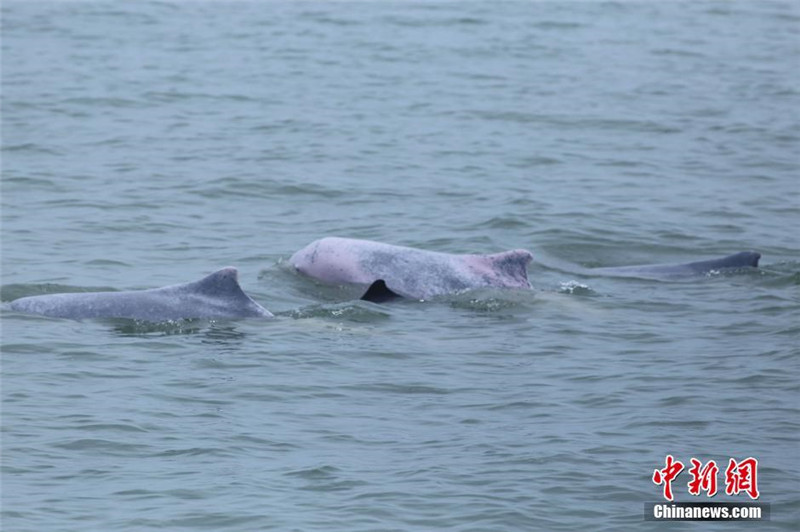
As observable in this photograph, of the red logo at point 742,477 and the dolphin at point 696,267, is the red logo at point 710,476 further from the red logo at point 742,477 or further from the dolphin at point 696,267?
the dolphin at point 696,267

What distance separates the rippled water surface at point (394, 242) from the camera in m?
9.88

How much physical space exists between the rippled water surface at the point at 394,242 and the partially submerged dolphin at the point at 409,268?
260 mm

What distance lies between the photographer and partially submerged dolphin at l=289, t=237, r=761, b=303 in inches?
567

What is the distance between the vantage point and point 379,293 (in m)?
14.0

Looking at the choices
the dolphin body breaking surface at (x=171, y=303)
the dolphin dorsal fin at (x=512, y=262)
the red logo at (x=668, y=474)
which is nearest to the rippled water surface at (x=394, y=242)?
the red logo at (x=668, y=474)

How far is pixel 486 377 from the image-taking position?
1212 cm

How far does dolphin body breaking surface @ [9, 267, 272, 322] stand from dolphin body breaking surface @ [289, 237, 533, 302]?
5.30 ft

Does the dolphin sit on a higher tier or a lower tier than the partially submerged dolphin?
lower

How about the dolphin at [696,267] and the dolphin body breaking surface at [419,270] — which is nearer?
the dolphin body breaking surface at [419,270]

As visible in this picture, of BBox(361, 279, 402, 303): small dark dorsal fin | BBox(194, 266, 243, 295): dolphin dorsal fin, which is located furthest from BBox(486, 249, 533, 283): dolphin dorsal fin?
BBox(194, 266, 243, 295): dolphin dorsal fin

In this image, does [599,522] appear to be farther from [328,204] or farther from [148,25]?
[148,25]

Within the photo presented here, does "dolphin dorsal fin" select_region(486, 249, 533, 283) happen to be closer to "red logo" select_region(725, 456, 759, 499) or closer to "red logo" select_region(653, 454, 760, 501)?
"red logo" select_region(653, 454, 760, 501)

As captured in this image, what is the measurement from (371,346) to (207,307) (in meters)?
1.53

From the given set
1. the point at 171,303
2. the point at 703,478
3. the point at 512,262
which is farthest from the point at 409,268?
the point at 703,478
